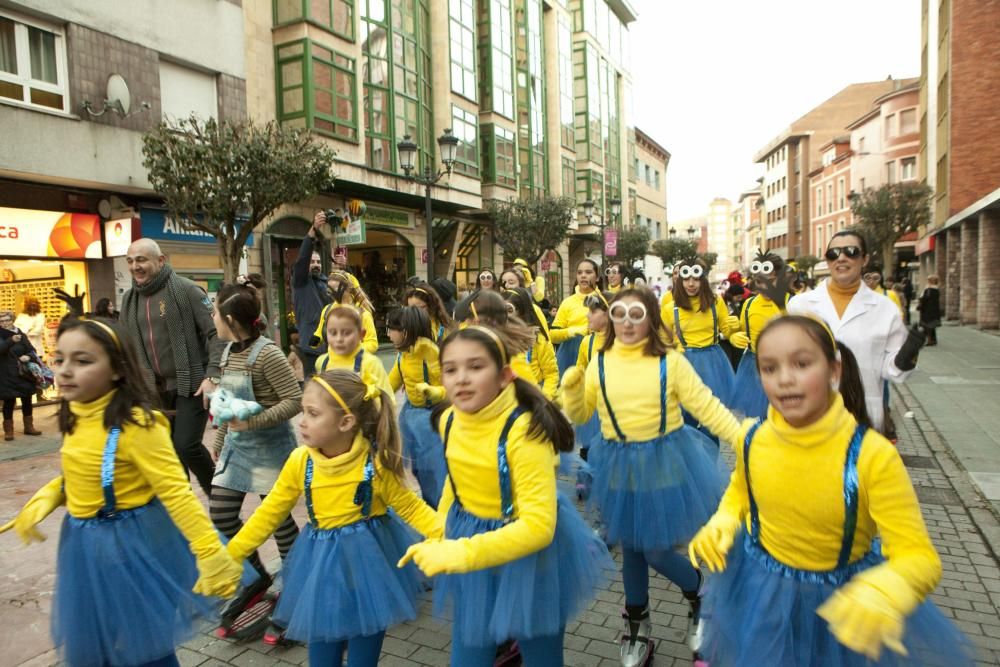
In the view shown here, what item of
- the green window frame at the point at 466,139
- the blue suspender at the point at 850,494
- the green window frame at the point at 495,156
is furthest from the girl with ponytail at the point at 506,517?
the green window frame at the point at 495,156

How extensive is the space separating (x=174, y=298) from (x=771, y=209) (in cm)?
8404

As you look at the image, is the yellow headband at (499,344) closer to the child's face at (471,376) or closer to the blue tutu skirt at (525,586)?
the child's face at (471,376)

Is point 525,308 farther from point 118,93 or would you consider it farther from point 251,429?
point 118,93

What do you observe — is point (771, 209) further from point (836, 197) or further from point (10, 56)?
point (10, 56)

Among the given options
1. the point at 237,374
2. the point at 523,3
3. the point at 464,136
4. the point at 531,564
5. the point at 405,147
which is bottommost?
the point at 531,564

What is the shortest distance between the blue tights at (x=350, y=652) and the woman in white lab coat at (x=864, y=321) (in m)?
3.08

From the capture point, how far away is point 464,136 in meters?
24.7

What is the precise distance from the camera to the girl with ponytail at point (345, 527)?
8.36 feet

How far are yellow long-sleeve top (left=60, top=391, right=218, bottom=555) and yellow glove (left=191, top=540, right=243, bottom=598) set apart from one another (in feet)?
0.17

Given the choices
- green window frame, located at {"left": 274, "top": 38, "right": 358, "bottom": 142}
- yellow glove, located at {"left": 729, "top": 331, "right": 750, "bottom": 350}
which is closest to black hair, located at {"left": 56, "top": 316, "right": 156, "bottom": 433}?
yellow glove, located at {"left": 729, "top": 331, "right": 750, "bottom": 350}

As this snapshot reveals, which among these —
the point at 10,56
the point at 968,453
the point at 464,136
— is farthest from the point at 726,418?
the point at 464,136

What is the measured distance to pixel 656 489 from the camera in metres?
3.41

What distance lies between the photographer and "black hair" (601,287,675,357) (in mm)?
3629

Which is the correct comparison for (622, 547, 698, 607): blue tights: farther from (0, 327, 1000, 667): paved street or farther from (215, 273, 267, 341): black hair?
(215, 273, 267, 341): black hair
